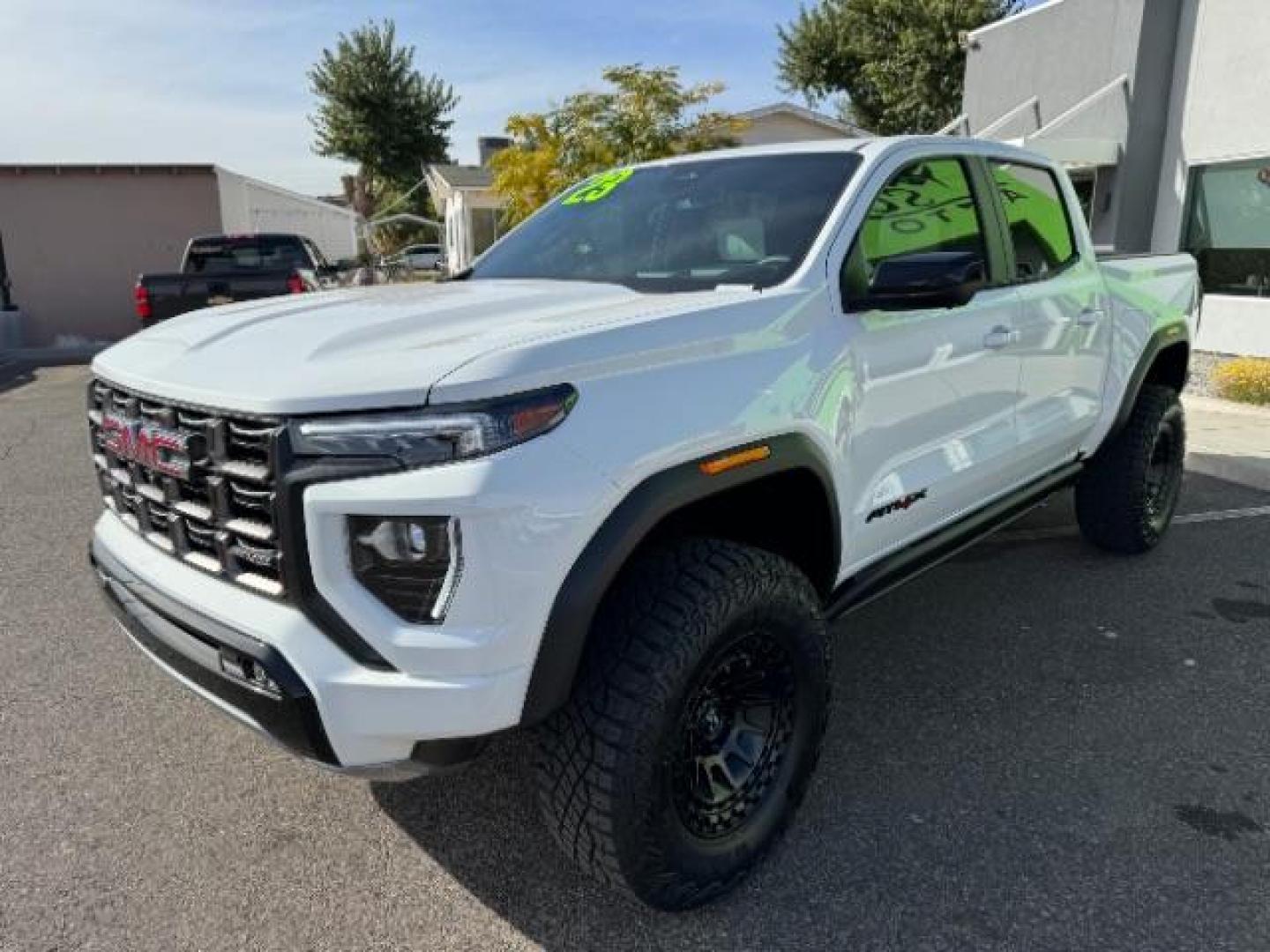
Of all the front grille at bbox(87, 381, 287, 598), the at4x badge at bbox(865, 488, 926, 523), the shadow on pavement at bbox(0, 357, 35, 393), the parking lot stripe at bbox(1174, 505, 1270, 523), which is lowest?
the shadow on pavement at bbox(0, 357, 35, 393)

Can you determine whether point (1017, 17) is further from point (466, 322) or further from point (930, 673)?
point (466, 322)

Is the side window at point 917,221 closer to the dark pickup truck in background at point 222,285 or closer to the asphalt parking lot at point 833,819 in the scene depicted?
the asphalt parking lot at point 833,819

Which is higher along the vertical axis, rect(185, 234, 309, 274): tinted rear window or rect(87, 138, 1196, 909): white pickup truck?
rect(185, 234, 309, 274): tinted rear window

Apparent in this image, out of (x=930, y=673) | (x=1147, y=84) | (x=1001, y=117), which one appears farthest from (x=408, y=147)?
(x=930, y=673)

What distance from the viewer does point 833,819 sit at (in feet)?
8.94

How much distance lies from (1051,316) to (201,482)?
10.2 ft

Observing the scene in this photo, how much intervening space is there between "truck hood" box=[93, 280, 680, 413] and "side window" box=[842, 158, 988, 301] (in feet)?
2.08

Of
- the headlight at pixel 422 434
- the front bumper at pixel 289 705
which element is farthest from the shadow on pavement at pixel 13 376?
the headlight at pixel 422 434

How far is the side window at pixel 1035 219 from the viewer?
3771 mm

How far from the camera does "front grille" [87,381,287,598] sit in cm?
200

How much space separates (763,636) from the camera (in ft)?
7.93

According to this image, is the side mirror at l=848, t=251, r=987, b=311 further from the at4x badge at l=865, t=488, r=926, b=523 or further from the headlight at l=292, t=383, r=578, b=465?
the headlight at l=292, t=383, r=578, b=465

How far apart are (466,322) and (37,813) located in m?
1.90

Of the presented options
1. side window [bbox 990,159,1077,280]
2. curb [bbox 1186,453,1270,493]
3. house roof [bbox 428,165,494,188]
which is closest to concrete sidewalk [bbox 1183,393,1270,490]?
curb [bbox 1186,453,1270,493]
